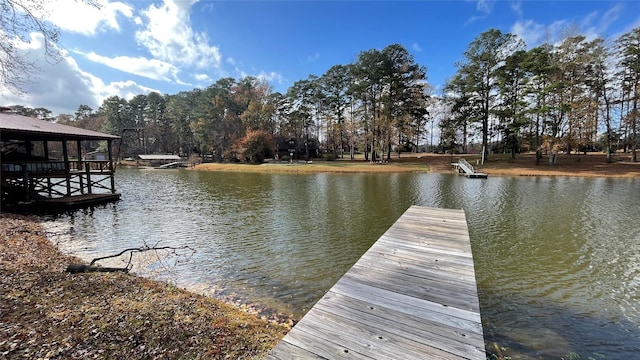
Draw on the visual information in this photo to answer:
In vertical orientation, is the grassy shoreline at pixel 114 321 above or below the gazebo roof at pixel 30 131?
below

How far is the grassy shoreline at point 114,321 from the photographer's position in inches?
123

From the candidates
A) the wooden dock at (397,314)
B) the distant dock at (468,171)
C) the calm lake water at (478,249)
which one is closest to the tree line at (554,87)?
the distant dock at (468,171)

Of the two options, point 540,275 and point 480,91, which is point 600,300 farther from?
point 480,91

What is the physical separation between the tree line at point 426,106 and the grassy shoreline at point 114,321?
2692 cm

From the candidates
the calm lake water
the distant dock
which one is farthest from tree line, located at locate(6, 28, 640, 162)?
the calm lake water

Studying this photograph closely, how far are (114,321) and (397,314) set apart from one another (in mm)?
3764

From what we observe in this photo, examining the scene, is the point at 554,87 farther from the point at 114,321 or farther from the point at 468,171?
the point at 114,321

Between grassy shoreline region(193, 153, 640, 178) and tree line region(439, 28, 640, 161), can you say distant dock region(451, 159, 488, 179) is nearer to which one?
grassy shoreline region(193, 153, 640, 178)

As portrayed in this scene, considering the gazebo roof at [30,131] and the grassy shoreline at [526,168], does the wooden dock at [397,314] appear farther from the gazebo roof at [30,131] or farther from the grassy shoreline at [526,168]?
the grassy shoreline at [526,168]

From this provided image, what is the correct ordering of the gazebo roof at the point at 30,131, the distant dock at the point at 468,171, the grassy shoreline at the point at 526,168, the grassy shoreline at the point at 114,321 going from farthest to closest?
1. the grassy shoreline at the point at 526,168
2. the distant dock at the point at 468,171
3. the gazebo roof at the point at 30,131
4. the grassy shoreline at the point at 114,321

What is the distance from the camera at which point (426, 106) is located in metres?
43.5

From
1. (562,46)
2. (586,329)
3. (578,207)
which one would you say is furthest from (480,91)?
(586,329)

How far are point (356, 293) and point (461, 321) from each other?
3.91 ft

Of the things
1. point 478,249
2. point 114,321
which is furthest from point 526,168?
point 114,321
